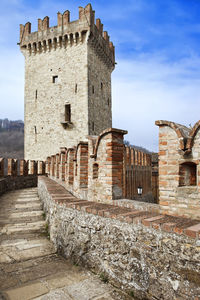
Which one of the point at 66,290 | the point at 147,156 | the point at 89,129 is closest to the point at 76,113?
the point at 89,129

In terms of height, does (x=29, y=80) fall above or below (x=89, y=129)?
above

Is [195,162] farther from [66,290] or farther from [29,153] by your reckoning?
[29,153]

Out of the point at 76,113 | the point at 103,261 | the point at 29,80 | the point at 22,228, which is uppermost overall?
the point at 29,80

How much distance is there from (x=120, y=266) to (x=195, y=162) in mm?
1240

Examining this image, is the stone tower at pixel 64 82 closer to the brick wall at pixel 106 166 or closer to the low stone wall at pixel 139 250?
the brick wall at pixel 106 166

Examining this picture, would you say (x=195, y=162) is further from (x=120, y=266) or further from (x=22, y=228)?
(x=22, y=228)

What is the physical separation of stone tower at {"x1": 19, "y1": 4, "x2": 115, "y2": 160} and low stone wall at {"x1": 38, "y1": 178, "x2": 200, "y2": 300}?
537 inches

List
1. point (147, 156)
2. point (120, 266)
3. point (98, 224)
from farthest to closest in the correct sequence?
point (147, 156) < point (98, 224) < point (120, 266)

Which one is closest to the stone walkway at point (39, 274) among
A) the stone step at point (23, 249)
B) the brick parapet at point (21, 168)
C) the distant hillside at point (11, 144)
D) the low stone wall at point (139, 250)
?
the stone step at point (23, 249)

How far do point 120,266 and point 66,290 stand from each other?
56 centimetres

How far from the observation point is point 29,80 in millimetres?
19562

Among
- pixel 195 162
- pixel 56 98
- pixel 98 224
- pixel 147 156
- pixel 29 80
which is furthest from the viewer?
pixel 29 80

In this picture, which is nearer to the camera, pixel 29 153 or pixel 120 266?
pixel 120 266

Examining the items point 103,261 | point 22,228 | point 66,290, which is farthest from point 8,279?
point 22,228
